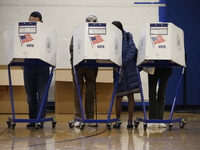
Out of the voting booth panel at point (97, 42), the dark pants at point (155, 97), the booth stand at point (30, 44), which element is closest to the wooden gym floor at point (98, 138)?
the dark pants at point (155, 97)

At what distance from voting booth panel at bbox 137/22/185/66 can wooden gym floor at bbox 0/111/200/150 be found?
70 cm

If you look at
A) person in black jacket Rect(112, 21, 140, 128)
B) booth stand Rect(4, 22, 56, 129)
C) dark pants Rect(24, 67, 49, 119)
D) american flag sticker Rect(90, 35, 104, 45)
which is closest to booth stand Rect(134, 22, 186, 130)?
person in black jacket Rect(112, 21, 140, 128)

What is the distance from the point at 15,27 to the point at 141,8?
319cm

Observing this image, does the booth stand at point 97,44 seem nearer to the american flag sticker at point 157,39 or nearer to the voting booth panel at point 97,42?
the voting booth panel at point 97,42

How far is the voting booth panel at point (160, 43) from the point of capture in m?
3.83

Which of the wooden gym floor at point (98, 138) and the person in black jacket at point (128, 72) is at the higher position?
the person in black jacket at point (128, 72)

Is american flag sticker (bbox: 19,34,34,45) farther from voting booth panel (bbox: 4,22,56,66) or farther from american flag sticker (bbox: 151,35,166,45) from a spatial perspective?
american flag sticker (bbox: 151,35,166,45)

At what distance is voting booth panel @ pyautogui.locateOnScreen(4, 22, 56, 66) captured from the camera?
3.80 m

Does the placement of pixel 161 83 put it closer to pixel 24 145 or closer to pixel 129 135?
pixel 129 135

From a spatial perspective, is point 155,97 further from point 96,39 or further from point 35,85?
point 35,85

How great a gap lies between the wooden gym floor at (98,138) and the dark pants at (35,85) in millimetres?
223

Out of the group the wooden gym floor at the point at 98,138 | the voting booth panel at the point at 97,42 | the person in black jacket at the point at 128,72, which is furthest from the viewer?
the person in black jacket at the point at 128,72

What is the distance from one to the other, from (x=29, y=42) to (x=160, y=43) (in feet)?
4.04

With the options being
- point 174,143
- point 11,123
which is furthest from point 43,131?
point 174,143
